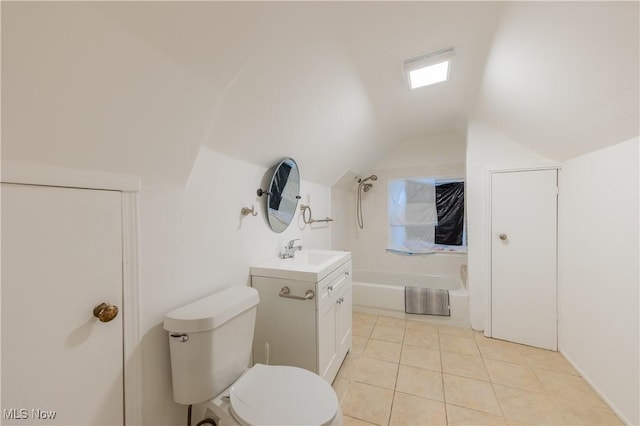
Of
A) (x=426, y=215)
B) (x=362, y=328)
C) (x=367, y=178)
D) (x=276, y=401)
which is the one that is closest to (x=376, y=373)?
(x=362, y=328)

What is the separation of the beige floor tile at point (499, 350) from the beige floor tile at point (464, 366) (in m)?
0.16

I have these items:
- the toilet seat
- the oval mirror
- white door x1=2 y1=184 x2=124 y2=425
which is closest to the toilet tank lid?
white door x1=2 y1=184 x2=124 y2=425

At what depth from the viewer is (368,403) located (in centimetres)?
159

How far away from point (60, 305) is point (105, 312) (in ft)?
0.44

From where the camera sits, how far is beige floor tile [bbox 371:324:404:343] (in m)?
2.41

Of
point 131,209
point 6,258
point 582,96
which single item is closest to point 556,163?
point 582,96

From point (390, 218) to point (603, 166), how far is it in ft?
7.54

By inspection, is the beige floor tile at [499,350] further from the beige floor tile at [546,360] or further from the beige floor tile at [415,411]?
the beige floor tile at [415,411]

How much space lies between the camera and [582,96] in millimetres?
1372

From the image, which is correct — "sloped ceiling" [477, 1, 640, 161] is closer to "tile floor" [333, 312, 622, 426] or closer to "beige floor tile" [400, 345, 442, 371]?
"tile floor" [333, 312, 622, 426]

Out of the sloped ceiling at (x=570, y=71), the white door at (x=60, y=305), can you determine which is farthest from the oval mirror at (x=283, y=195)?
the sloped ceiling at (x=570, y=71)

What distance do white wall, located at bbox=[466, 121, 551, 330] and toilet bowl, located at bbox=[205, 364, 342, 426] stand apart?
2.20 meters

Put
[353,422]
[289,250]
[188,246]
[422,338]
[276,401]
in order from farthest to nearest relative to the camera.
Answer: [422,338] < [289,250] < [353,422] < [188,246] < [276,401]

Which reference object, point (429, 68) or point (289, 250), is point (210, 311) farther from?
point (429, 68)
